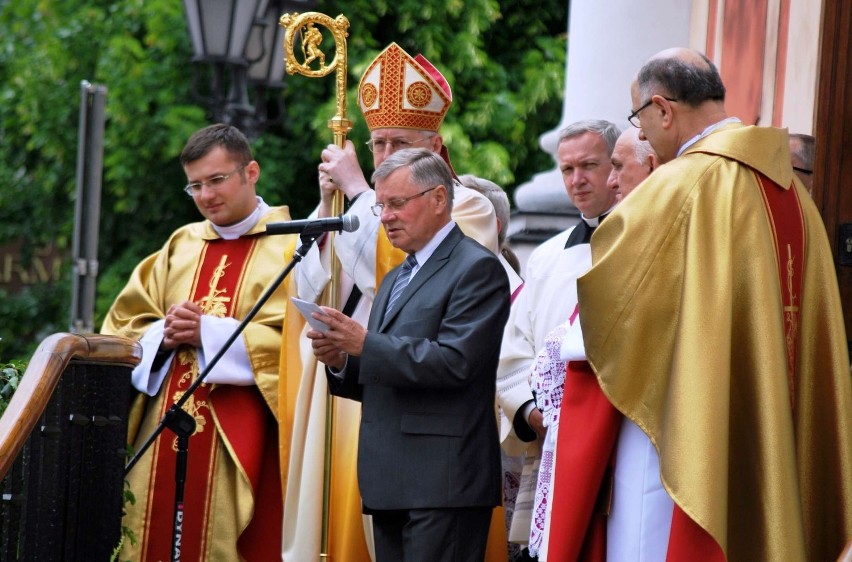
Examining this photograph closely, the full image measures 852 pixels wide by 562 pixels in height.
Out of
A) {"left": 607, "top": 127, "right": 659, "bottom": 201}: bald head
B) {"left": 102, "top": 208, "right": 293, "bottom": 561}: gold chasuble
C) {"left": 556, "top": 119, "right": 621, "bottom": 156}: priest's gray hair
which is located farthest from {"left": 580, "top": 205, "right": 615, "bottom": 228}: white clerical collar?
{"left": 102, "top": 208, "right": 293, "bottom": 561}: gold chasuble

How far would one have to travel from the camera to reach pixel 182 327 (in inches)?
266

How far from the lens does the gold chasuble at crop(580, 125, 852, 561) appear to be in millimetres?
4582

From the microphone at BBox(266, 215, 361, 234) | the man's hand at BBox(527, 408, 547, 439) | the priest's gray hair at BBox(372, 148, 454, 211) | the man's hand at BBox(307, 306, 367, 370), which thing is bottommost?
the man's hand at BBox(527, 408, 547, 439)

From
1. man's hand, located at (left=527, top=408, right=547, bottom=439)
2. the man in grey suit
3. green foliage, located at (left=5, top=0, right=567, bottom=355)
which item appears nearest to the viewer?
the man in grey suit

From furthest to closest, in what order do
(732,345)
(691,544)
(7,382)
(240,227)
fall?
(240,227)
(7,382)
(732,345)
(691,544)

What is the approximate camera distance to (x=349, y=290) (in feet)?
21.4

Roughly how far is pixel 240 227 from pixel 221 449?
3.47ft

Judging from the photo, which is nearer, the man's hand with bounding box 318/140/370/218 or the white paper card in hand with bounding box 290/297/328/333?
the white paper card in hand with bounding box 290/297/328/333

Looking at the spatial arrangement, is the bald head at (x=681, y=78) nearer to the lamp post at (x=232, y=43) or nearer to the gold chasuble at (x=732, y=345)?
the gold chasuble at (x=732, y=345)

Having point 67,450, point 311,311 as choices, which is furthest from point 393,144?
point 67,450

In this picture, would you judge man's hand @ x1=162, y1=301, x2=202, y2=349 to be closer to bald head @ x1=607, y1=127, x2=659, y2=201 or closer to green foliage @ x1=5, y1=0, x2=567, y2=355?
bald head @ x1=607, y1=127, x2=659, y2=201

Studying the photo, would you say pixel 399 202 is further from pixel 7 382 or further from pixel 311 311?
pixel 7 382

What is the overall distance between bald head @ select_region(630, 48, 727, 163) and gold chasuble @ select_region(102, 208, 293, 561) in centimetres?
248

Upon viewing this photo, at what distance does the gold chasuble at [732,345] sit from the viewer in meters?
4.58
